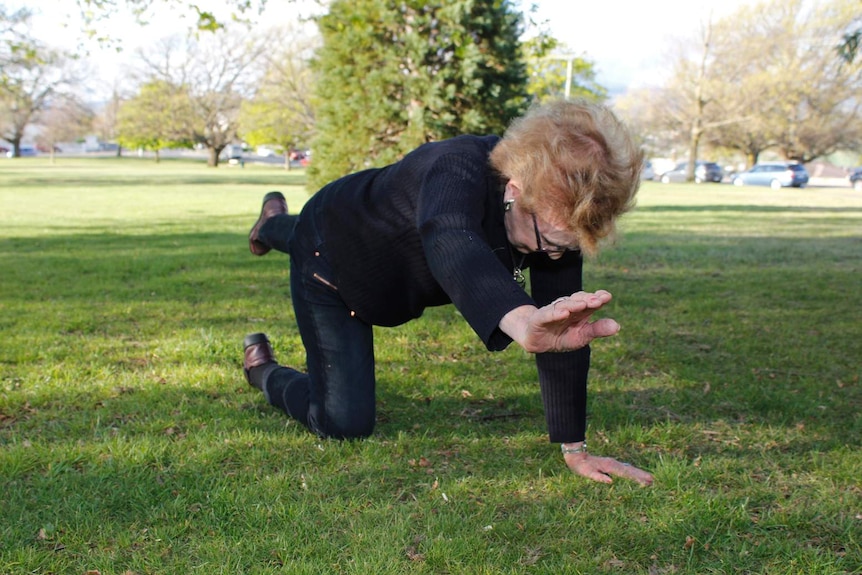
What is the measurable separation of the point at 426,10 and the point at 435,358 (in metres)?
12.2

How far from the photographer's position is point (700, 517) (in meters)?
3.14

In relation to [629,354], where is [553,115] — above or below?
above

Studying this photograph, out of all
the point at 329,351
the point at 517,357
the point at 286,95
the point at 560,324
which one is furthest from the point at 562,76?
the point at 560,324

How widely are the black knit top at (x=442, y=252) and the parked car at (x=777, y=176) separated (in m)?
43.1

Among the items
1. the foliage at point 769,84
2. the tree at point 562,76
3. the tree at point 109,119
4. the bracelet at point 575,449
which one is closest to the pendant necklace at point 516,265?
the bracelet at point 575,449

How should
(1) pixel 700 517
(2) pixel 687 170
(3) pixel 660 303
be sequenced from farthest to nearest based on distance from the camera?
1. (2) pixel 687 170
2. (3) pixel 660 303
3. (1) pixel 700 517

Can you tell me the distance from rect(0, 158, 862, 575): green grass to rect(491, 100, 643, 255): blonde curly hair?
546mm

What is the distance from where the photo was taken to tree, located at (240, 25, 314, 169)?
53406 mm

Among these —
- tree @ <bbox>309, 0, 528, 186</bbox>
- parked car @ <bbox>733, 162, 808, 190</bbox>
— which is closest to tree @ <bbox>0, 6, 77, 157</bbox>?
tree @ <bbox>309, 0, 528, 186</bbox>

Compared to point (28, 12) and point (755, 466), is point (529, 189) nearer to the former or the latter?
point (755, 466)

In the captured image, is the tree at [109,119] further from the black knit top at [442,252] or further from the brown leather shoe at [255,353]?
the black knit top at [442,252]

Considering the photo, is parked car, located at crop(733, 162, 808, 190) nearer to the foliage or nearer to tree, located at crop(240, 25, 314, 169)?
the foliage

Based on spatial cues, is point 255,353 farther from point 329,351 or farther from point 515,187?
point 515,187

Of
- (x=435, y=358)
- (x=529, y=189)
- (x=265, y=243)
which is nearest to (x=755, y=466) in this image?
(x=529, y=189)
